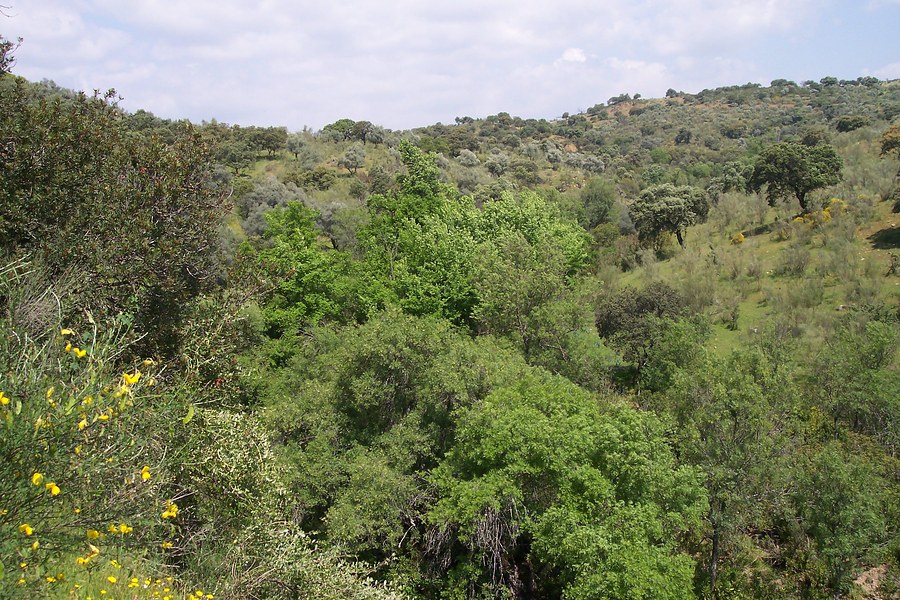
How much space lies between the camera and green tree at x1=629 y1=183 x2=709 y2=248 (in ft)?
155

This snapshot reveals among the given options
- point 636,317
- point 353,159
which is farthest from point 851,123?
point 636,317

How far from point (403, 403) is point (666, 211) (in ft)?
122

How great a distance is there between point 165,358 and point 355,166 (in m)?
56.7

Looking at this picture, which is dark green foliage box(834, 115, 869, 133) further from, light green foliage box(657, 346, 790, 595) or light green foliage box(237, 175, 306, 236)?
light green foliage box(657, 346, 790, 595)

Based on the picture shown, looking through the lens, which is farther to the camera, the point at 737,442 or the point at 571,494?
the point at 737,442

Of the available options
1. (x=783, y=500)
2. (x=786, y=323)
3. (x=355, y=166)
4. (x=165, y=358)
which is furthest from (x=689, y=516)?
(x=355, y=166)

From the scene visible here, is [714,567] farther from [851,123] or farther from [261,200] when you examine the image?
[851,123]

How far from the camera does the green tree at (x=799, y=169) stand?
142 feet

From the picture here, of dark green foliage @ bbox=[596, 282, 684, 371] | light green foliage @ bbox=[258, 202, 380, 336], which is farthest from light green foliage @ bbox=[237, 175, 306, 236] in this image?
dark green foliage @ bbox=[596, 282, 684, 371]

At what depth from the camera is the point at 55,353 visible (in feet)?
19.2

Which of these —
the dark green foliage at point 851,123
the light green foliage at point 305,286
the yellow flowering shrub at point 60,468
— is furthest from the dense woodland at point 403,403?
the dark green foliage at point 851,123

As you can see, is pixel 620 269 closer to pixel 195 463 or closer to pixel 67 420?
pixel 195 463

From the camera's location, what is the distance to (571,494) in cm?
1344

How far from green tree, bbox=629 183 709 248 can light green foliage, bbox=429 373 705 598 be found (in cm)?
3644
